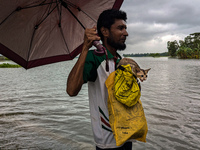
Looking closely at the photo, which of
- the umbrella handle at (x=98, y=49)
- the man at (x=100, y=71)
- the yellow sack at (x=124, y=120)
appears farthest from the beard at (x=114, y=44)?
the yellow sack at (x=124, y=120)

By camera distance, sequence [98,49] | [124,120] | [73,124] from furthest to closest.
A: 1. [73,124]
2. [98,49]
3. [124,120]

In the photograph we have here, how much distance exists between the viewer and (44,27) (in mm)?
3320

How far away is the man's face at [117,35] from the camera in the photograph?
1799 mm

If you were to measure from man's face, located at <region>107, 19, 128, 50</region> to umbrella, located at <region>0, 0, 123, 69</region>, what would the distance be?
1.48 meters

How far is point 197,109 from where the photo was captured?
6.41 m

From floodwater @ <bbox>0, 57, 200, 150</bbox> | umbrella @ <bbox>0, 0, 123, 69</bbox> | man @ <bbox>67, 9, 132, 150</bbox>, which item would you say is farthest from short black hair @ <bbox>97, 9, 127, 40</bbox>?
floodwater @ <bbox>0, 57, 200, 150</bbox>

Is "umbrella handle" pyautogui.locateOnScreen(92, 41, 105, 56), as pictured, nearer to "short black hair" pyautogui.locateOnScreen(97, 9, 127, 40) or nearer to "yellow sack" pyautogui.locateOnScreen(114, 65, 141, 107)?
"yellow sack" pyautogui.locateOnScreen(114, 65, 141, 107)

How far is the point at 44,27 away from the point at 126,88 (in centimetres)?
244

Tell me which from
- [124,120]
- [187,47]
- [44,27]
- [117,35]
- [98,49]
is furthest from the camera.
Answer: [187,47]

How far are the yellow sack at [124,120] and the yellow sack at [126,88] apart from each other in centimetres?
5

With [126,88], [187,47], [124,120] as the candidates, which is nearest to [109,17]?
[126,88]

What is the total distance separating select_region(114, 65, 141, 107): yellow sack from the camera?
1.45 metres

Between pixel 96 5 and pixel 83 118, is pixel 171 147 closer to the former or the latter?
pixel 83 118

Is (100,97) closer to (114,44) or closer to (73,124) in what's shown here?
(114,44)
